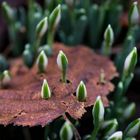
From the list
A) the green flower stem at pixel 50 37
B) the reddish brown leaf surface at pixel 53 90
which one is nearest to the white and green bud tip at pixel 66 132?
the reddish brown leaf surface at pixel 53 90

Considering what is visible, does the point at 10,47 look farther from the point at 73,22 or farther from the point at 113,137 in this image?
the point at 113,137

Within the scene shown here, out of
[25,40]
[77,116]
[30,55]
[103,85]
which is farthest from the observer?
[25,40]

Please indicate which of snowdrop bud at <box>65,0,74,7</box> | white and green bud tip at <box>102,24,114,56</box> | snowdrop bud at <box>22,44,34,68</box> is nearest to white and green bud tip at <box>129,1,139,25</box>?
white and green bud tip at <box>102,24,114,56</box>

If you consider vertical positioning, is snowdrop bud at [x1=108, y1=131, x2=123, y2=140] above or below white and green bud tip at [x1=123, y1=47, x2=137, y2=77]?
below

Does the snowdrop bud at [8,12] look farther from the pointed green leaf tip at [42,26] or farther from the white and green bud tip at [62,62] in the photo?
the white and green bud tip at [62,62]

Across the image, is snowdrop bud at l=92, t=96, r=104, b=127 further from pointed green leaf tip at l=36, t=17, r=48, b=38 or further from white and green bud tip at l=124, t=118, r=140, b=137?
pointed green leaf tip at l=36, t=17, r=48, b=38

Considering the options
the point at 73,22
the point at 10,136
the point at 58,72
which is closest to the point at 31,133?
the point at 10,136
